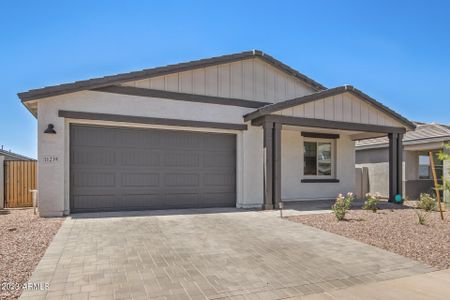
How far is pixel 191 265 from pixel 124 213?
518 cm

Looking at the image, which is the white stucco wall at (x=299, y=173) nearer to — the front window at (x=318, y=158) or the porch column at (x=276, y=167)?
the front window at (x=318, y=158)

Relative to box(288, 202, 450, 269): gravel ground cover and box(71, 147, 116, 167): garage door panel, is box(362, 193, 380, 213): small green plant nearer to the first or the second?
box(288, 202, 450, 269): gravel ground cover

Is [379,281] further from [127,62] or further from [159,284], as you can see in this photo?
[127,62]

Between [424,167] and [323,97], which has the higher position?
[323,97]

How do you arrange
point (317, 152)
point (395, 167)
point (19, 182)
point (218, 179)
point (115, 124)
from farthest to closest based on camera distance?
point (317, 152) → point (395, 167) → point (19, 182) → point (218, 179) → point (115, 124)

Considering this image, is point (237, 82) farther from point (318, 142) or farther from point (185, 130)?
point (318, 142)

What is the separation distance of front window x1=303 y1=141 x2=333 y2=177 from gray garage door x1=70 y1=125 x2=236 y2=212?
4.09m

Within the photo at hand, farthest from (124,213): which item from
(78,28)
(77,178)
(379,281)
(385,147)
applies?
(385,147)

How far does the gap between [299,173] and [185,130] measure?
5.60m

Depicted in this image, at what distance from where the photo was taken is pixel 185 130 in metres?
10.3

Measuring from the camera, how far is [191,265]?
4566 millimetres

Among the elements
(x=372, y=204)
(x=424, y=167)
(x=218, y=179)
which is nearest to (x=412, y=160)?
(x=424, y=167)

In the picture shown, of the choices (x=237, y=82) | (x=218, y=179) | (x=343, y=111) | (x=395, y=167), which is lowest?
(x=218, y=179)

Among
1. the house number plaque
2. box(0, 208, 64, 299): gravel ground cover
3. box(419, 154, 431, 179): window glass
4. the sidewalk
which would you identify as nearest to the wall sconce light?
the house number plaque
